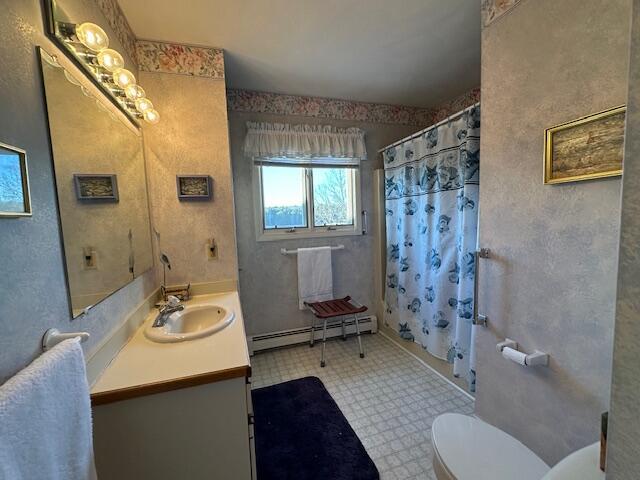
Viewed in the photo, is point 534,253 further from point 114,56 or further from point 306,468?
point 114,56

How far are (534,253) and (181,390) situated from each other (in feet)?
4.75

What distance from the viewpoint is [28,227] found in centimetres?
70

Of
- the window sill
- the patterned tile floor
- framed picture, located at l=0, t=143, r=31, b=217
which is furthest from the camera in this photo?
the window sill

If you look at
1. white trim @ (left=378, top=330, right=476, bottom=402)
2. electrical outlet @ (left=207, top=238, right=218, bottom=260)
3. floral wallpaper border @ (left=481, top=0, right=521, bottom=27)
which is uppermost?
floral wallpaper border @ (left=481, top=0, right=521, bottom=27)

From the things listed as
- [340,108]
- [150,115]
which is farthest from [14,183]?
[340,108]

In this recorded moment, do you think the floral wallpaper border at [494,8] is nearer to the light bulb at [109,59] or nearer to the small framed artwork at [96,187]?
the light bulb at [109,59]

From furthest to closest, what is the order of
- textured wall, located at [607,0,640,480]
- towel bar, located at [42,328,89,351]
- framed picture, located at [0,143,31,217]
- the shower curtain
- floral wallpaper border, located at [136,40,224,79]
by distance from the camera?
the shower curtain < floral wallpaper border, located at [136,40,224,79] < towel bar, located at [42,328,89,351] < framed picture, located at [0,143,31,217] < textured wall, located at [607,0,640,480]

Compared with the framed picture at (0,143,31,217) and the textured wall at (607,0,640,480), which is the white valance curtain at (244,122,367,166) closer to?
the framed picture at (0,143,31,217)

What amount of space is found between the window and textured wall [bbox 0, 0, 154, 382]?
1.73 meters

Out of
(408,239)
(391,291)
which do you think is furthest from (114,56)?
(391,291)

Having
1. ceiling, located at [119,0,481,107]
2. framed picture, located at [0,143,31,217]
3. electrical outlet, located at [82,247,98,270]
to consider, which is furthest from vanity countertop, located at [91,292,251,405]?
ceiling, located at [119,0,481,107]

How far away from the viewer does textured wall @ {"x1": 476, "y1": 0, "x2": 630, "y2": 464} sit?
92 centimetres

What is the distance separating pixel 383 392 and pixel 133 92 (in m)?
2.34

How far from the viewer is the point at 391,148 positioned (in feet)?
8.48
